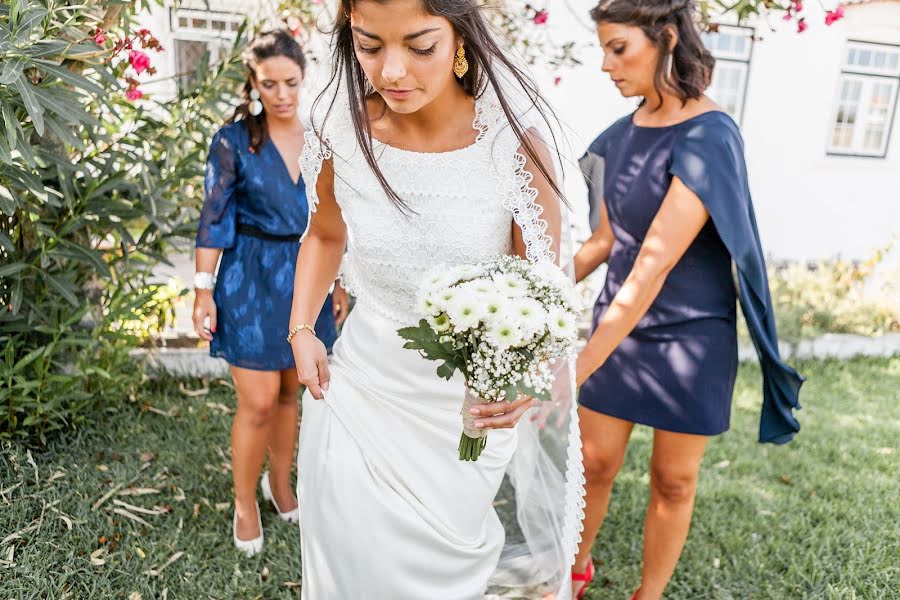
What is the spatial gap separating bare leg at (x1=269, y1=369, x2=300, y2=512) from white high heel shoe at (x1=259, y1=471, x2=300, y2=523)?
0.02 meters

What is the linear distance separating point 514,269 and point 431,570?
2.91 feet

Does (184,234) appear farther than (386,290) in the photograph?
Yes

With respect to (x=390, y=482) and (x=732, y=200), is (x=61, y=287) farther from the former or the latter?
(x=732, y=200)

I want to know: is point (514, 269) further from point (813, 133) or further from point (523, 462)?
point (813, 133)

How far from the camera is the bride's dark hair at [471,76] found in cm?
184

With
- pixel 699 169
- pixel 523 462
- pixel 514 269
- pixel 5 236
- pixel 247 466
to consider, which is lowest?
pixel 247 466

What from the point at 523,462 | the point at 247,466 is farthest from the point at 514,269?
the point at 247,466

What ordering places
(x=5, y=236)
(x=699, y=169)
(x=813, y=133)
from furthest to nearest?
(x=813, y=133)
(x=5, y=236)
(x=699, y=169)

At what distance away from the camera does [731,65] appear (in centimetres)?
1005

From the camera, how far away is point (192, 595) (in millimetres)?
2844

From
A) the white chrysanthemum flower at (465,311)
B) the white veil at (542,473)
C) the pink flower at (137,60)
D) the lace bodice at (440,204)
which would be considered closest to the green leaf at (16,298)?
the pink flower at (137,60)

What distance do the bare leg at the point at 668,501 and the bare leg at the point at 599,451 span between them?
14 cm

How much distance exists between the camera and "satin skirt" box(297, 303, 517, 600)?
191cm

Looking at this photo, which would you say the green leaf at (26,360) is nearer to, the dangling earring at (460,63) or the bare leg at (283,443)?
the bare leg at (283,443)
